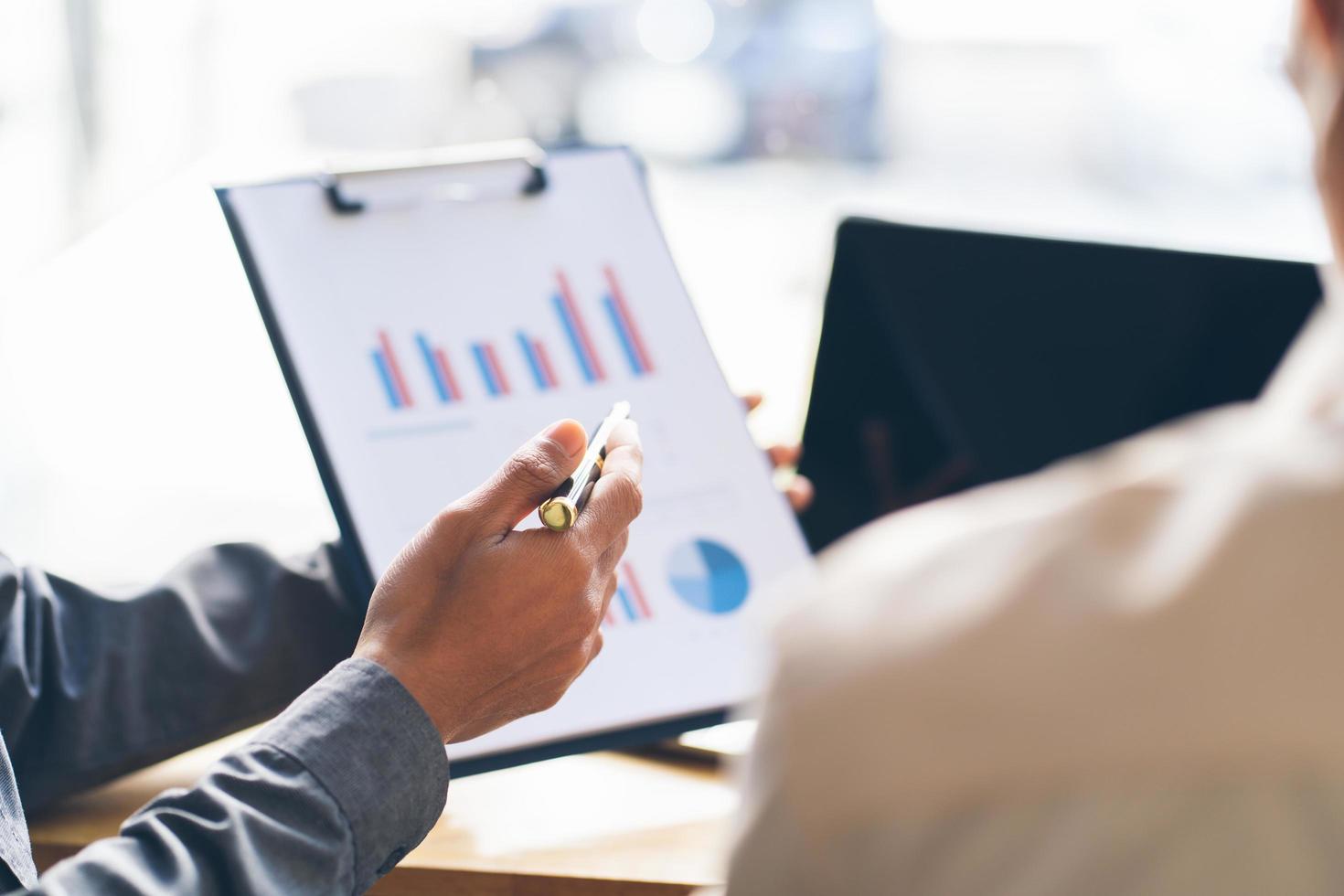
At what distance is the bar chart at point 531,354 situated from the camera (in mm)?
890

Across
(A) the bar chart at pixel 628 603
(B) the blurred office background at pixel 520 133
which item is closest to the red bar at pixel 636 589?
(A) the bar chart at pixel 628 603

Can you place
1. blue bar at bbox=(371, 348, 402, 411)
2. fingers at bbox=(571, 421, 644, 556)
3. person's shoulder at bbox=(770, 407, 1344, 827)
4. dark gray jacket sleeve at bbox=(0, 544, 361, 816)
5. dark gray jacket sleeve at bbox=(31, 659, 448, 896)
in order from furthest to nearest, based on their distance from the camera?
blue bar at bbox=(371, 348, 402, 411)
dark gray jacket sleeve at bbox=(0, 544, 361, 816)
fingers at bbox=(571, 421, 644, 556)
dark gray jacket sleeve at bbox=(31, 659, 448, 896)
person's shoulder at bbox=(770, 407, 1344, 827)

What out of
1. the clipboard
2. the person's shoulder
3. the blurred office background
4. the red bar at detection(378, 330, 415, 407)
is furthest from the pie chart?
the person's shoulder

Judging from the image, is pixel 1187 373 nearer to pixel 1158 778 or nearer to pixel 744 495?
pixel 744 495

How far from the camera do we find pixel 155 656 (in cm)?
81

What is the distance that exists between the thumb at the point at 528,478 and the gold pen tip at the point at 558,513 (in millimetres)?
15

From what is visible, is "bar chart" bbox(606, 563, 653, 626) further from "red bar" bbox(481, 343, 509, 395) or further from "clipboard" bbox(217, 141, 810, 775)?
"red bar" bbox(481, 343, 509, 395)

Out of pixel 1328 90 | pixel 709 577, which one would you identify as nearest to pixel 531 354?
pixel 709 577

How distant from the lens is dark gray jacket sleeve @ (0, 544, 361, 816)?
771mm

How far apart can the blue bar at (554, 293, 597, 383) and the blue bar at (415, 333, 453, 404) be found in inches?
4.0

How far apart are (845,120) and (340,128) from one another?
1.89 meters

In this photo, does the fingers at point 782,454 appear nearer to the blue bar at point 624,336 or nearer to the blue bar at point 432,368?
the blue bar at point 624,336

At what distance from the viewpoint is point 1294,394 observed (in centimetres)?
35

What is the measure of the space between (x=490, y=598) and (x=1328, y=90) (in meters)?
0.43
